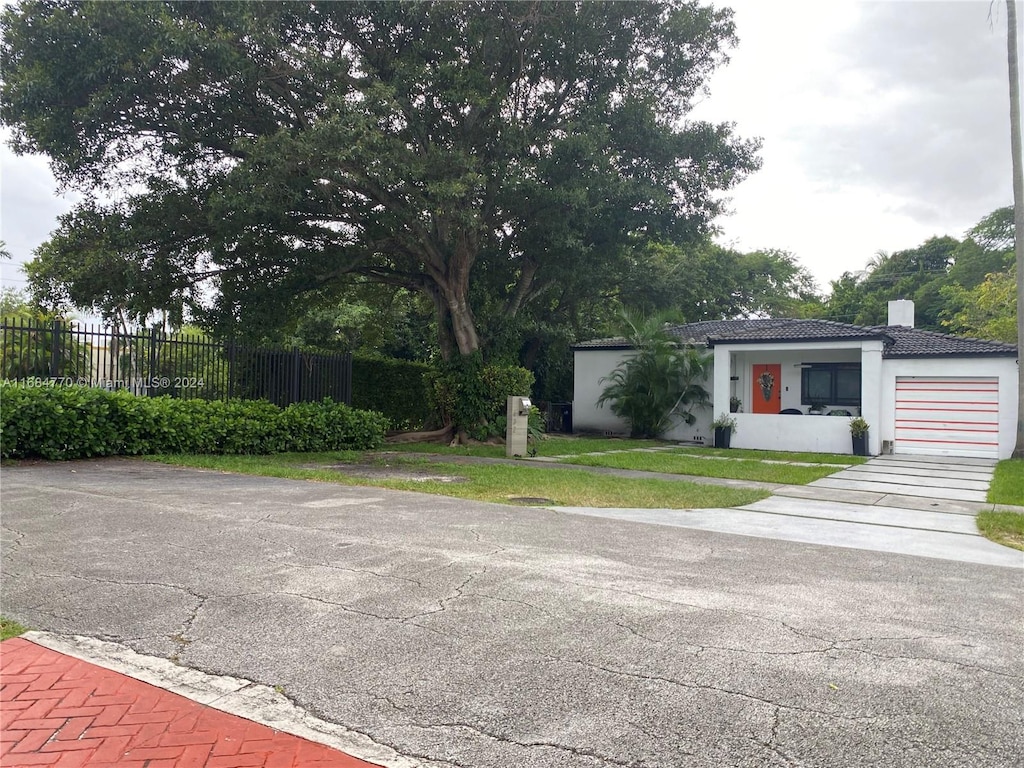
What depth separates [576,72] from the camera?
53.2 ft

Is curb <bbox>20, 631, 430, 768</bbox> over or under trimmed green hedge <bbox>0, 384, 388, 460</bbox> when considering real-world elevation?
under

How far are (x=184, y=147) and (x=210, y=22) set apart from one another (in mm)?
2894

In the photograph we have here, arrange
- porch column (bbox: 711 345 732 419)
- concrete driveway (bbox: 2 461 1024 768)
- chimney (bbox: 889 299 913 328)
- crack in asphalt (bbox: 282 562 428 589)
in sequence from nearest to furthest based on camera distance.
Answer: concrete driveway (bbox: 2 461 1024 768)
crack in asphalt (bbox: 282 562 428 589)
porch column (bbox: 711 345 732 419)
chimney (bbox: 889 299 913 328)

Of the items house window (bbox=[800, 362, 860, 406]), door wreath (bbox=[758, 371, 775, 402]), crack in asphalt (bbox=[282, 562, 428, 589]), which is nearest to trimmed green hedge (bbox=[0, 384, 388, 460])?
crack in asphalt (bbox=[282, 562, 428, 589])

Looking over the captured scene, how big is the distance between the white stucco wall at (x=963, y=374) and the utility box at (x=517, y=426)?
30.7 feet

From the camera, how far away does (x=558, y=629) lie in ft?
14.0

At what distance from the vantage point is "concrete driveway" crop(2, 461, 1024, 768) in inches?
122

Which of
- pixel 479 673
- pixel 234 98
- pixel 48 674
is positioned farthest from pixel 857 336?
pixel 48 674

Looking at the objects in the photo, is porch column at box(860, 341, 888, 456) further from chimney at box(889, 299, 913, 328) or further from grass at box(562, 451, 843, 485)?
chimney at box(889, 299, 913, 328)

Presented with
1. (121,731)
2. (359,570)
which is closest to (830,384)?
(359,570)

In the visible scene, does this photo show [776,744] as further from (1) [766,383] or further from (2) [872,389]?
(1) [766,383]

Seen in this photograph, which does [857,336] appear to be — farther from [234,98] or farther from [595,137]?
[234,98]

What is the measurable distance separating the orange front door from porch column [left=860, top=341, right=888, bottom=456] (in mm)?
3433

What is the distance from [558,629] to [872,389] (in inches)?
652
